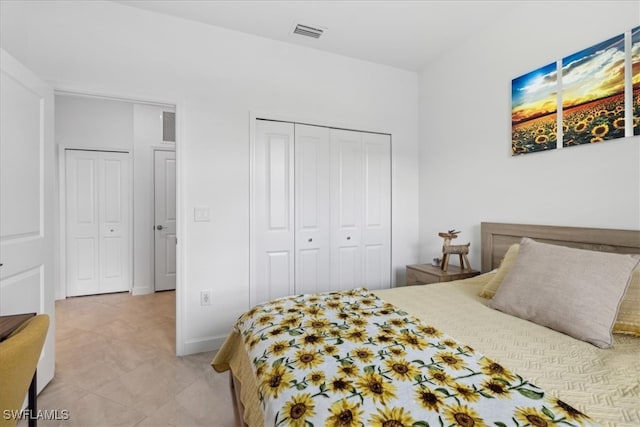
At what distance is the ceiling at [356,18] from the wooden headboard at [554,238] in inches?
66.5

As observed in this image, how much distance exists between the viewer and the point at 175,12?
7.73 ft

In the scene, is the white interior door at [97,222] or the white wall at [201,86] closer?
the white wall at [201,86]

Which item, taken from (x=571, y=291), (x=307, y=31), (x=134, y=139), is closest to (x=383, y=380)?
(x=571, y=291)

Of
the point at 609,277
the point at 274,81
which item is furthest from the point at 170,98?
the point at 609,277

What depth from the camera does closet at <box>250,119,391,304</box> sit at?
9.03ft

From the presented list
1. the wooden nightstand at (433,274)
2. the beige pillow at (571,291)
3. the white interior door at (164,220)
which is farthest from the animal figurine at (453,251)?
the white interior door at (164,220)

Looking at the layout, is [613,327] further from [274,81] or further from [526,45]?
[274,81]

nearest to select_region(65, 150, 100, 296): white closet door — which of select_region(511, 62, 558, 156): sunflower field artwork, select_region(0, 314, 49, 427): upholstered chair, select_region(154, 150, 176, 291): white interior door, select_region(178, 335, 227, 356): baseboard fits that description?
select_region(154, 150, 176, 291): white interior door

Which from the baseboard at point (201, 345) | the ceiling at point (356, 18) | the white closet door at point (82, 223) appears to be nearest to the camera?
the ceiling at point (356, 18)

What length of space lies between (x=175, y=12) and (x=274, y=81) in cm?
90

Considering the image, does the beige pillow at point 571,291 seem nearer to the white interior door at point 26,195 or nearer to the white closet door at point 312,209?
the white closet door at point 312,209

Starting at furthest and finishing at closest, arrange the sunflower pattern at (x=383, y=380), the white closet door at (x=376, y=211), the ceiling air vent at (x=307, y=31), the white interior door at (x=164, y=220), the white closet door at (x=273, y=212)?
the white interior door at (x=164, y=220) → the white closet door at (x=376, y=211) → the white closet door at (x=273, y=212) → the ceiling air vent at (x=307, y=31) → the sunflower pattern at (x=383, y=380)

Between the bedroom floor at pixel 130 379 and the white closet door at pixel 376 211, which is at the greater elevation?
the white closet door at pixel 376 211

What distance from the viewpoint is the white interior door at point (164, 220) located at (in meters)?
4.29
